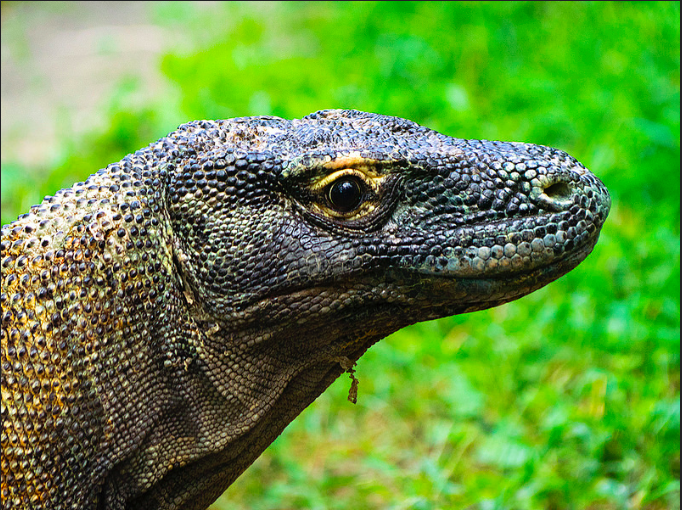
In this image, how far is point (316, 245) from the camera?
2574 mm

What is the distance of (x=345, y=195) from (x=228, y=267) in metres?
0.44

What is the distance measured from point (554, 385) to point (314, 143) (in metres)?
3.21

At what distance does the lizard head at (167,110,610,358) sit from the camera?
2.55 m

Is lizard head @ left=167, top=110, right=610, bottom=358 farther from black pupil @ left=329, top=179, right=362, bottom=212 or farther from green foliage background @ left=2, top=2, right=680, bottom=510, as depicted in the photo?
green foliage background @ left=2, top=2, right=680, bottom=510

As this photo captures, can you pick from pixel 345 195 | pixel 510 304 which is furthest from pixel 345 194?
pixel 510 304

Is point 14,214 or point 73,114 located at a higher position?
point 73,114

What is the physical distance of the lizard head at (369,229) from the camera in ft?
8.36

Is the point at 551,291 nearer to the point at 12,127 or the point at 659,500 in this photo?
the point at 659,500

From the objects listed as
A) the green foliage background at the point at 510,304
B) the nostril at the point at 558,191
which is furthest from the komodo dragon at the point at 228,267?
the green foliage background at the point at 510,304

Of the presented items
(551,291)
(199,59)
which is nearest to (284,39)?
(199,59)

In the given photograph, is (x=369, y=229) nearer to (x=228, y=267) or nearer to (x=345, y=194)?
(x=345, y=194)

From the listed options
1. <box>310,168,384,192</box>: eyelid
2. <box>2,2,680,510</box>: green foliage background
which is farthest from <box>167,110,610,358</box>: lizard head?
<box>2,2,680,510</box>: green foliage background

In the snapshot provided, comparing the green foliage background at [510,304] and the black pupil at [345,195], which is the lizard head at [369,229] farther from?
the green foliage background at [510,304]

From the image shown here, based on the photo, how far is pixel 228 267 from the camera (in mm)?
2578
